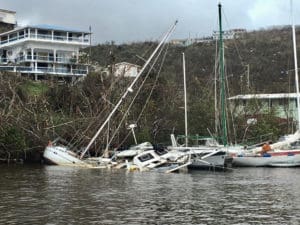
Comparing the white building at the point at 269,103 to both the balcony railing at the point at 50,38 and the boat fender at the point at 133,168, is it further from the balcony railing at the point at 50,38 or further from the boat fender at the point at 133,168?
the balcony railing at the point at 50,38

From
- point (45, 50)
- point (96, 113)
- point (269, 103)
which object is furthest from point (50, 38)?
point (96, 113)

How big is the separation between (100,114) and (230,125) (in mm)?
19274

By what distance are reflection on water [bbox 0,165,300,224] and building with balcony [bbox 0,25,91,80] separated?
58.2 m

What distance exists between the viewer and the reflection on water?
26312 millimetres

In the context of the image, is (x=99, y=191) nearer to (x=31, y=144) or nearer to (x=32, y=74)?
(x=31, y=144)

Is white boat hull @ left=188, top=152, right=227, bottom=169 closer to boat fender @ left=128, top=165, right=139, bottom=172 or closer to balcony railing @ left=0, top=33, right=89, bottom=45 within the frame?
boat fender @ left=128, top=165, right=139, bottom=172

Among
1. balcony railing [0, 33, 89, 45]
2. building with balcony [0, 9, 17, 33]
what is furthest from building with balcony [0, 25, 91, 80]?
building with balcony [0, 9, 17, 33]

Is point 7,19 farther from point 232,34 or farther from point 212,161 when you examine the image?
point 212,161

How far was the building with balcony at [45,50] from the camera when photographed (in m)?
106

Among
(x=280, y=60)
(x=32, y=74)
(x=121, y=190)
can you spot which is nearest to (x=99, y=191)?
(x=121, y=190)

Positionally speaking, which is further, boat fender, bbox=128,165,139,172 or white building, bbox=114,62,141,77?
white building, bbox=114,62,141,77

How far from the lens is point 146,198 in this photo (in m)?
32.9

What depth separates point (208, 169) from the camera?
55000mm

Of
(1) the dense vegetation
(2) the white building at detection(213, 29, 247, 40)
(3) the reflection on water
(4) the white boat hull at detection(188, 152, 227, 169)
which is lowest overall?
(3) the reflection on water
